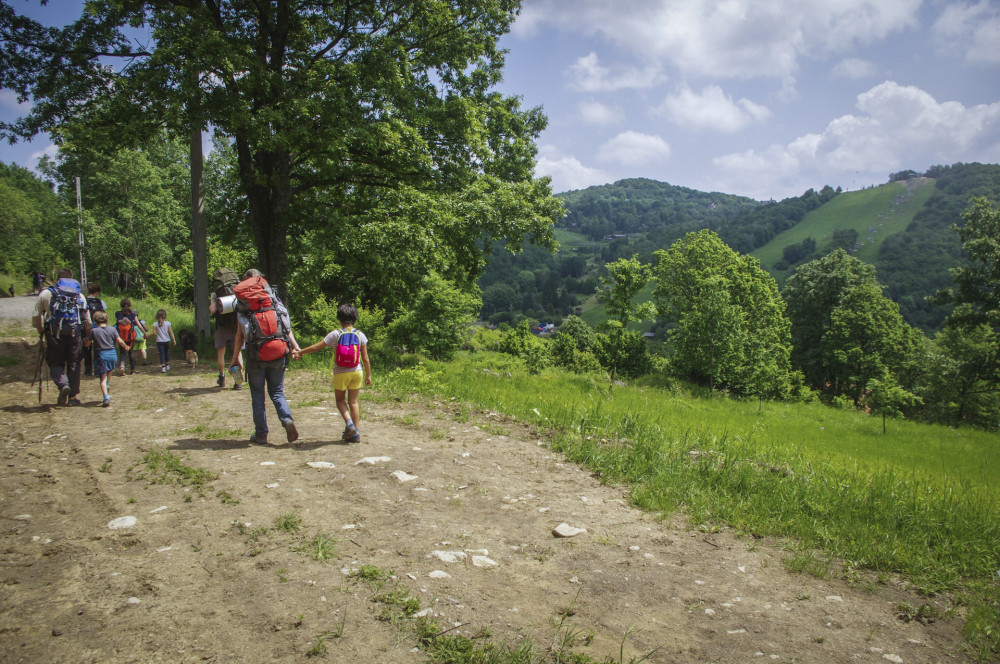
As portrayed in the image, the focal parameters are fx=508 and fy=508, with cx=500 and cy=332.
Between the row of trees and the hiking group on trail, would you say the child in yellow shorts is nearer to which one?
the hiking group on trail

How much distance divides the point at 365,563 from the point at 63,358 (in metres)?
7.52

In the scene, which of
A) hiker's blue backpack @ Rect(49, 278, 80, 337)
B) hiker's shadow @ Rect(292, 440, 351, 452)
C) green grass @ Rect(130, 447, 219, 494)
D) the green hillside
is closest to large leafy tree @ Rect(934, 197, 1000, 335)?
hiker's shadow @ Rect(292, 440, 351, 452)

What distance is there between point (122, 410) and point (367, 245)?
683cm

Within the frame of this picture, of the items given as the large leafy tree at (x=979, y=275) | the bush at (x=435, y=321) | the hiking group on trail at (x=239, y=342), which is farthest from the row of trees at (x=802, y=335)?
the hiking group on trail at (x=239, y=342)

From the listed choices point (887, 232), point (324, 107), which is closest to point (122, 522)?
point (324, 107)

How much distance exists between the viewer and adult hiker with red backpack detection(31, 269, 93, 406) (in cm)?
810

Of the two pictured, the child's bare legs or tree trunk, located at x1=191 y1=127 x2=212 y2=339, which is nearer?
the child's bare legs

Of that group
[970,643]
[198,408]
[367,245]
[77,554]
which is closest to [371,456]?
[77,554]

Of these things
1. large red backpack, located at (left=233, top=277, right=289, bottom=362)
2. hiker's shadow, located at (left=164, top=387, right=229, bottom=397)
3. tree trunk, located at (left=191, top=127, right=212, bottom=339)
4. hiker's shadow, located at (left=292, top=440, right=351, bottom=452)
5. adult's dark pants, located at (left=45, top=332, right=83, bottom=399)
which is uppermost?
tree trunk, located at (left=191, top=127, right=212, bottom=339)

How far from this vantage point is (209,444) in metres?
6.45

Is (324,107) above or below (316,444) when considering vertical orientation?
above

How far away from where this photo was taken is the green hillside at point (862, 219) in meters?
152

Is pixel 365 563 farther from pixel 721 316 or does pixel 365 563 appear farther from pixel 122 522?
pixel 721 316

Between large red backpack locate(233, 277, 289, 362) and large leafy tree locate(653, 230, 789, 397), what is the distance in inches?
1075
